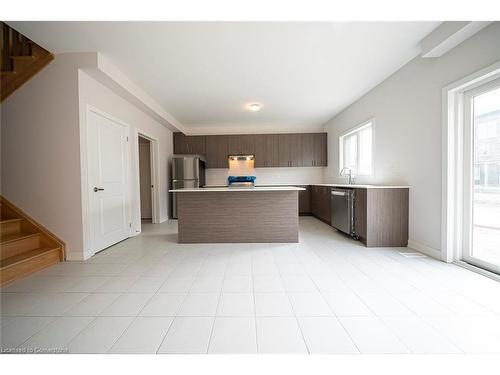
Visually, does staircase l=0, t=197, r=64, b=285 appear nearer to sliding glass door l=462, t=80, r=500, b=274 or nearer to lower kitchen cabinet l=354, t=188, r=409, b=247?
lower kitchen cabinet l=354, t=188, r=409, b=247

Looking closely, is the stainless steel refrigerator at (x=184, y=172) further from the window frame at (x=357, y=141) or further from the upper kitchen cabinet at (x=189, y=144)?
the window frame at (x=357, y=141)

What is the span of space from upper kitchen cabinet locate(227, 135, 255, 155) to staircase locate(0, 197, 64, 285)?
4.71 m

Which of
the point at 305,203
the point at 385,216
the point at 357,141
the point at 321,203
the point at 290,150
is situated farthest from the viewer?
the point at 290,150

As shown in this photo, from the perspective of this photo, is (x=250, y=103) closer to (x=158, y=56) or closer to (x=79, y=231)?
(x=158, y=56)

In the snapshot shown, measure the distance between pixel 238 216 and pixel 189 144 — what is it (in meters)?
3.85

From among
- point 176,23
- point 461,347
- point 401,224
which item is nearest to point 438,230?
point 401,224

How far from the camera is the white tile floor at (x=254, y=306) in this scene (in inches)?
53.1

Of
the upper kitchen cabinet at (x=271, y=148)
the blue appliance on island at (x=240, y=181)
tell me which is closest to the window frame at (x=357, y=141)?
the upper kitchen cabinet at (x=271, y=148)

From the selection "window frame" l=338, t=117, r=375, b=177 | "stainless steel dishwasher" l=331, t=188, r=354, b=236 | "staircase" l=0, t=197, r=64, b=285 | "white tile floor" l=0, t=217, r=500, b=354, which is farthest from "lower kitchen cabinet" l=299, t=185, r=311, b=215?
"staircase" l=0, t=197, r=64, b=285

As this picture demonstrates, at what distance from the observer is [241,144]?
6.72 m

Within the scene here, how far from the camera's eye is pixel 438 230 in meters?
2.74

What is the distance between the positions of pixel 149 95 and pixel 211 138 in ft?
8.62

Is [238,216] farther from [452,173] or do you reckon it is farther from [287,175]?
[287,175]

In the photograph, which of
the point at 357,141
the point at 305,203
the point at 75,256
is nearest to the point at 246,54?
the point at 357,141
